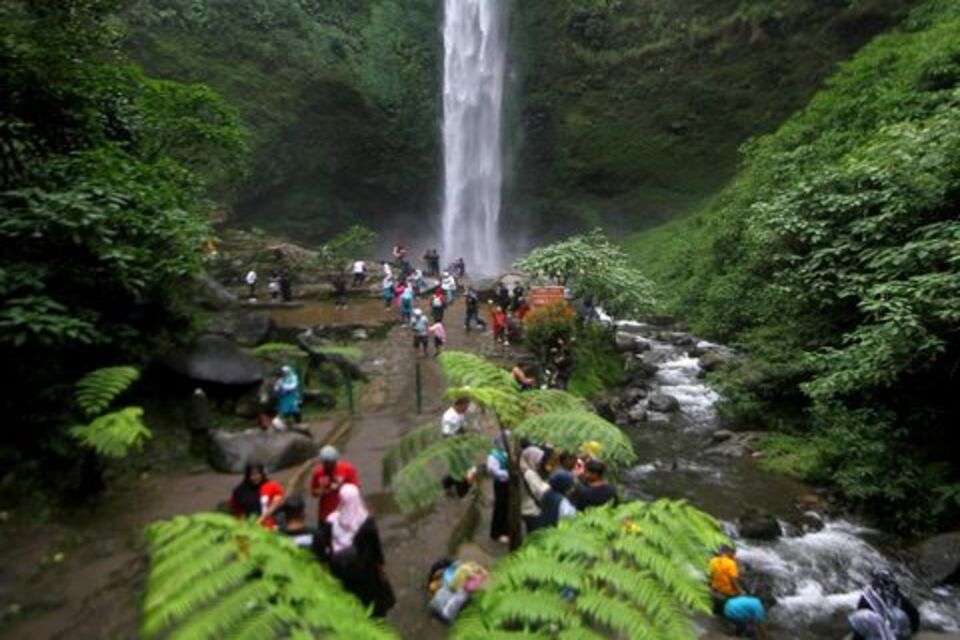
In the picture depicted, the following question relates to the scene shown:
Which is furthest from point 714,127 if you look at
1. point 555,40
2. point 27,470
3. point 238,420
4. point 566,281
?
point 27,470

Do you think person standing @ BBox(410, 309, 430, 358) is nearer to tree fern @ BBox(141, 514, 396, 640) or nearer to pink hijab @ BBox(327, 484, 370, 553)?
pink hijab @ BBox(327, 484, 370, 553)

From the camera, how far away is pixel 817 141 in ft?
58.9

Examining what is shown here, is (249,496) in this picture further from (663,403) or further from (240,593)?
(663,403)

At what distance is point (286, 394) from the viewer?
9859 mm

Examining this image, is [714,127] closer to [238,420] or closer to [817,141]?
[817,141]

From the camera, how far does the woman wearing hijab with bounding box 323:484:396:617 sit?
14.3ft

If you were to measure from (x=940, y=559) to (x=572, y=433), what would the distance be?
7083mm

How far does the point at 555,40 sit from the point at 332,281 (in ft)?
82.5

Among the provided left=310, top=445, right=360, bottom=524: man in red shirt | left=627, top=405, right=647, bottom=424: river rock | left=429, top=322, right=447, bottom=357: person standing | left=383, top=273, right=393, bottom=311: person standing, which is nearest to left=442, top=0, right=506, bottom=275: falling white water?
left=383, top=273, right=393, bottom=311: person standing

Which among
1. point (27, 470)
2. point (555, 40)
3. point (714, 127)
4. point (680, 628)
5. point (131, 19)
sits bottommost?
point (27, 470)

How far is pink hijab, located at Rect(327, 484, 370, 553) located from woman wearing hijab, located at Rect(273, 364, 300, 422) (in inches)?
219

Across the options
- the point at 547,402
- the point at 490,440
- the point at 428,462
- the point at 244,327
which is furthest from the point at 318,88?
the point at 428,462

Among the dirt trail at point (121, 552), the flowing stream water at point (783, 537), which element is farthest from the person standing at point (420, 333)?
the dirt trail at point (121, 552)

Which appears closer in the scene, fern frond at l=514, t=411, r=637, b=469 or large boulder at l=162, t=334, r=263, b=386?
fern frond at l=514, t=411, r=637, b=469
